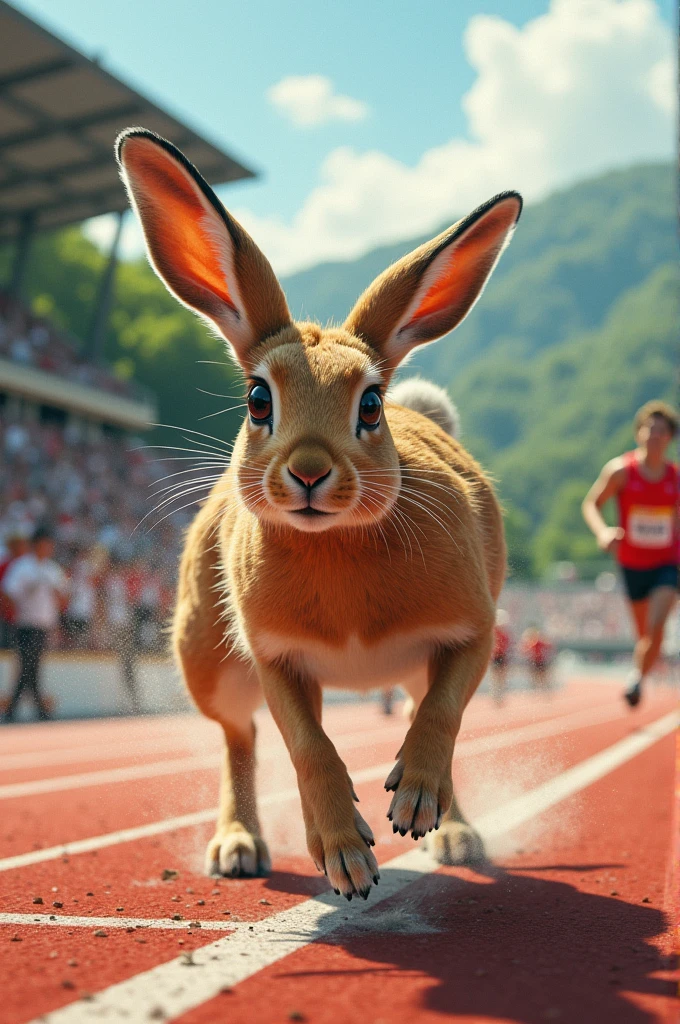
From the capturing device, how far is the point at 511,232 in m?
4.57

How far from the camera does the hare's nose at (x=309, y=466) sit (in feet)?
11.7

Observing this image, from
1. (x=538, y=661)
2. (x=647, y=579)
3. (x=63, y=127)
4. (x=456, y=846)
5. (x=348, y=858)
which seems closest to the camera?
(x=348, y=858)

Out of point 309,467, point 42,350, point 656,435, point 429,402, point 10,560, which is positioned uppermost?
point 42,350

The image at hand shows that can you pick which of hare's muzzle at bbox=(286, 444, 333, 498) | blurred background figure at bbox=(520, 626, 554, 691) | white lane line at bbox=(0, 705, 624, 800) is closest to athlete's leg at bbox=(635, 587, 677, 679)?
white lane line at bbox=(0, 705, 624, 800)

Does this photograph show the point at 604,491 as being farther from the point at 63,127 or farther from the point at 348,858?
the point at 63,127

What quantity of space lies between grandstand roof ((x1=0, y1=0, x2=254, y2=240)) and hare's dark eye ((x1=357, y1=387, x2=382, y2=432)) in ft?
81.0

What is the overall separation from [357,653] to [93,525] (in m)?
26.9

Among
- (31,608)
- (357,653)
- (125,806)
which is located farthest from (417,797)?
(31,608)

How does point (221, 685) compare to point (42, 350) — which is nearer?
point (221, 685)

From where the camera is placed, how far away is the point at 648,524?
1030 cm

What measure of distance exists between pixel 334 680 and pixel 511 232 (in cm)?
195

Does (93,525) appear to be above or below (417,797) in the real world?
above

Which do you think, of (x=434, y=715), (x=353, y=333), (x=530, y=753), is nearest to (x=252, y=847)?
(x=434, y=715)

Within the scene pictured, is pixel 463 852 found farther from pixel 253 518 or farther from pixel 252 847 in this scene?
pixel 253 518
